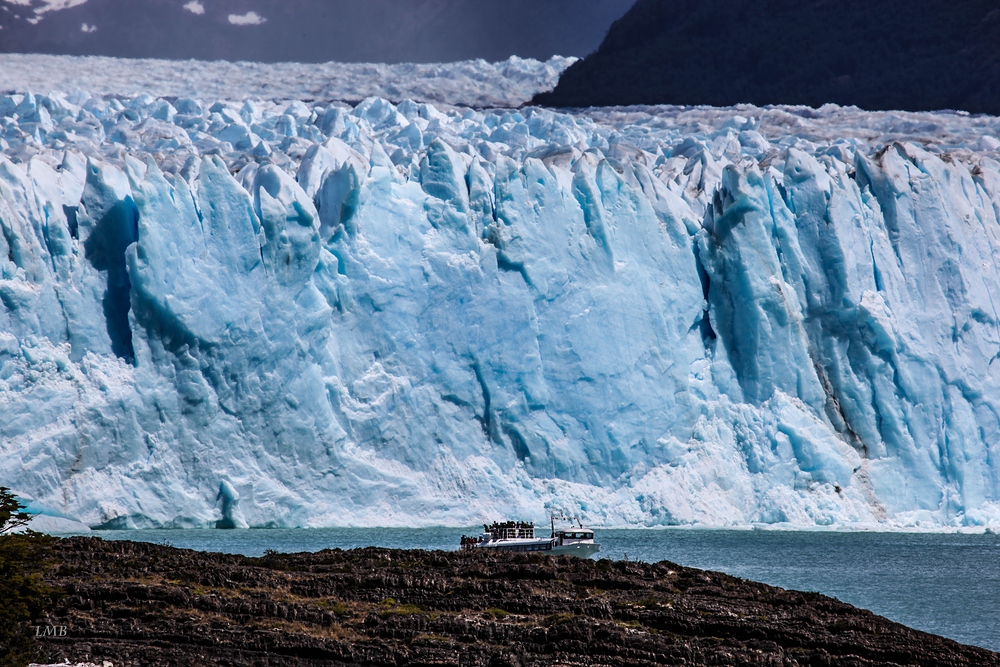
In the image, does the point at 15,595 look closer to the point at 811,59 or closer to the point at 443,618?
the point at 443,618

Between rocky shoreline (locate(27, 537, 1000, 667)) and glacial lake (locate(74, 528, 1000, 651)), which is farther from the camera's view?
glacial lake (locate(74, 528, 1000, 651))

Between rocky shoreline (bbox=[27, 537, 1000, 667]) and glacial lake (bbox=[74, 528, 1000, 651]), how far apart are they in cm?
384

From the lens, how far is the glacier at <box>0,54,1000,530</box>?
30.0 metres

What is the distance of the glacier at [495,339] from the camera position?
30031mm

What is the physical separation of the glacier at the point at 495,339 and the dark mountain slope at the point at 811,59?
888 inches

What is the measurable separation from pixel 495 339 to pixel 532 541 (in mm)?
7849

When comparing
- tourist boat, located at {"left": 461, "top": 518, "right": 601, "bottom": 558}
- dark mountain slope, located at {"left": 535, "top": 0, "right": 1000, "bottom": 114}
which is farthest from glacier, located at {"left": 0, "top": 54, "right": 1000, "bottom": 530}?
dark mountain slope, located at {"left": 535, "top": 0, "right": 1000, "bottom": 114}

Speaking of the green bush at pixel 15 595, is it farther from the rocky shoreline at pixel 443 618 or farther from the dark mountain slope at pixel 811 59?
the dark mountain slope at pixel 811 59

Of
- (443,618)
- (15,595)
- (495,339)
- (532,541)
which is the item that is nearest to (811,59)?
(495,339)

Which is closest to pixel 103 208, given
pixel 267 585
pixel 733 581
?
pixel 267 585

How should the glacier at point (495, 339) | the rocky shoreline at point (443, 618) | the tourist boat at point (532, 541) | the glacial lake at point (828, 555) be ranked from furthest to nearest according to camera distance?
the glacier at point (495, 339)
the tourist boat at point (532, 541)
the glacial lake at point (828, 555)
the rocky shoreline at point (443, 618)

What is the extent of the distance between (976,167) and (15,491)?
28.0m

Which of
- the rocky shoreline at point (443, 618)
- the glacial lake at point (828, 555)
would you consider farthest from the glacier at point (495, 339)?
the rocky shoreline at point (443, 618)

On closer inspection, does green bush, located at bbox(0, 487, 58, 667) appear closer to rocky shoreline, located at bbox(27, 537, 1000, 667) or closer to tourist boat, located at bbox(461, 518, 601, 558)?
rocky shoreline, located at bbox(27, 537, 1000, 667)
